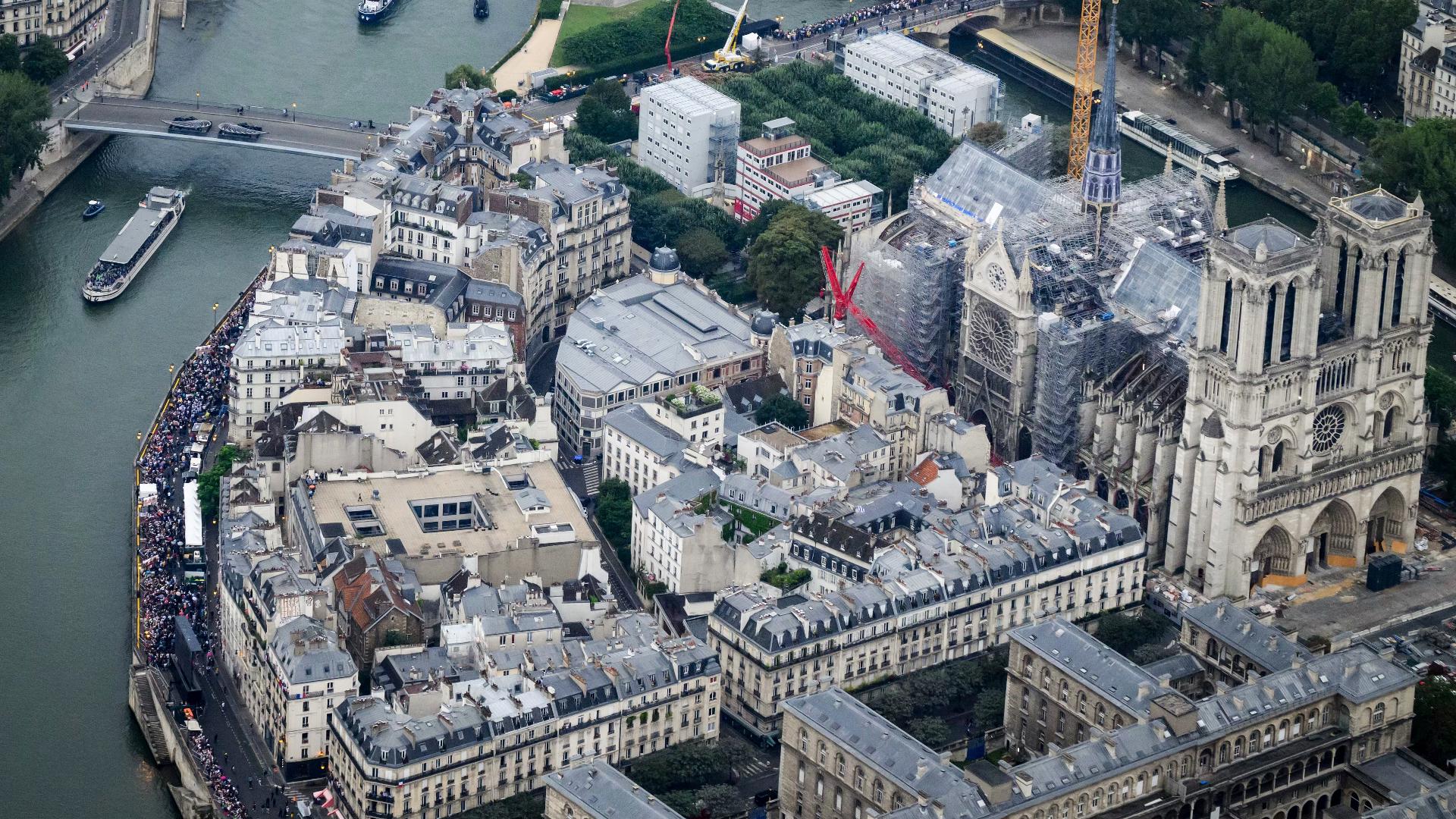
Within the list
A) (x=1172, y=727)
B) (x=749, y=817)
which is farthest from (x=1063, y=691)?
(x=749, y=817)

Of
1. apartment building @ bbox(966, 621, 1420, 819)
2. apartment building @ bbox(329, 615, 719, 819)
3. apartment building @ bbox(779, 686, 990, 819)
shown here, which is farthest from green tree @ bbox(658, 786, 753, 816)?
apartment building @ bbox(966, 621, 1420, 819)

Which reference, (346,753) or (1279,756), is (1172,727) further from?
(346,753)

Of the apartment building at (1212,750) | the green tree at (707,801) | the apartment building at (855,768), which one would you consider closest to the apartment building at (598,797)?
the green tree at (707,801)

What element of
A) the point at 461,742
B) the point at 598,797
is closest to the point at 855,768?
the point at 598,797

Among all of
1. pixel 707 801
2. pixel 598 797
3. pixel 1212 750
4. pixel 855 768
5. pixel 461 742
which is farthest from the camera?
pixel 707 801

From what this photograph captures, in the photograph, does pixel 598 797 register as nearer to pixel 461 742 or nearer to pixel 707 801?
pixel 707 801

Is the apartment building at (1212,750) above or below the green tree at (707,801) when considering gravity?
above

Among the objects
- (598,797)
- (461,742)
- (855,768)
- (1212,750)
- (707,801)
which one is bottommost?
(707,801)

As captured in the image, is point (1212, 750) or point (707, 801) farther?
point (707, 801)

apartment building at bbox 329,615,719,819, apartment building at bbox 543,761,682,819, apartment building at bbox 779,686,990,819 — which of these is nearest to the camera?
apartment building at bbox 543,761,682,819

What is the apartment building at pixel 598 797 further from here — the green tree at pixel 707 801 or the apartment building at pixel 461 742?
the green tree at pixel 707 801

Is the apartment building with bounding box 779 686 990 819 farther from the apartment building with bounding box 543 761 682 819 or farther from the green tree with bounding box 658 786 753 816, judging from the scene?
the apartment building with bounding box 543 761 682 819
